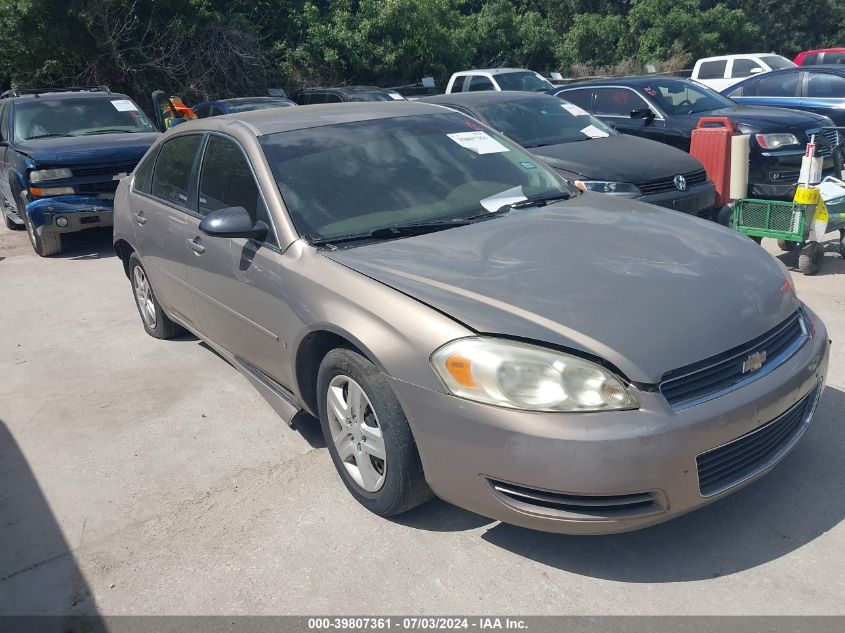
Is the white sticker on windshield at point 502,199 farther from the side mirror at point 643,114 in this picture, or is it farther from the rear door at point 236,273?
the side mirror at point 643,114

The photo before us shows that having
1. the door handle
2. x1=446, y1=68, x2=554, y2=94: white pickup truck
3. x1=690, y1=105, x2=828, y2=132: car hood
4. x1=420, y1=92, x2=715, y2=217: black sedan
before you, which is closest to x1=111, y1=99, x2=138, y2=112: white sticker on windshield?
x1=420, y1=92, x2=715, y2=217: black sedan

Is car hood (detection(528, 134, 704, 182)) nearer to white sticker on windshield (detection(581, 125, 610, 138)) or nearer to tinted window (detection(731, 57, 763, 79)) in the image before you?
white sticker on windshield (detection(581, 125, 610, 138))

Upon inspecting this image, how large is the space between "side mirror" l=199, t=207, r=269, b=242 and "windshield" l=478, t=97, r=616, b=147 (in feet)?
15.6

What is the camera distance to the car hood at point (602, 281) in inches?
112

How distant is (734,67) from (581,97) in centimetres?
840

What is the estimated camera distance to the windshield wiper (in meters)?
3.69

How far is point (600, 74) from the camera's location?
29703 millimetres

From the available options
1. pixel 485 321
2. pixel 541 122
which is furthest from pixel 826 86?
pixel 485 321

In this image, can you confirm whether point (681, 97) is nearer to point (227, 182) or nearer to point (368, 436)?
point (227, 182)

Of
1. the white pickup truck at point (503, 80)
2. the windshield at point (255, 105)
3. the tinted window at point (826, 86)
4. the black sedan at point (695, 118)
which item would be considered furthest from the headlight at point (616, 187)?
the white pickup truck at point (503, 80)

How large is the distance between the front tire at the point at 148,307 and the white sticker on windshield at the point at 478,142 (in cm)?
256

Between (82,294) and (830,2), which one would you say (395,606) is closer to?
(82,294)

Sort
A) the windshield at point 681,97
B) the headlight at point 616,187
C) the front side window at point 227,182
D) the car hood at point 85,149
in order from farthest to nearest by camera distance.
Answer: the windshield at point 681,97 < the car hood at point 85,149 < the headlight at point 616,187 < the front side window at point 227,182

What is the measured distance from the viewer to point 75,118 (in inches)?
391
